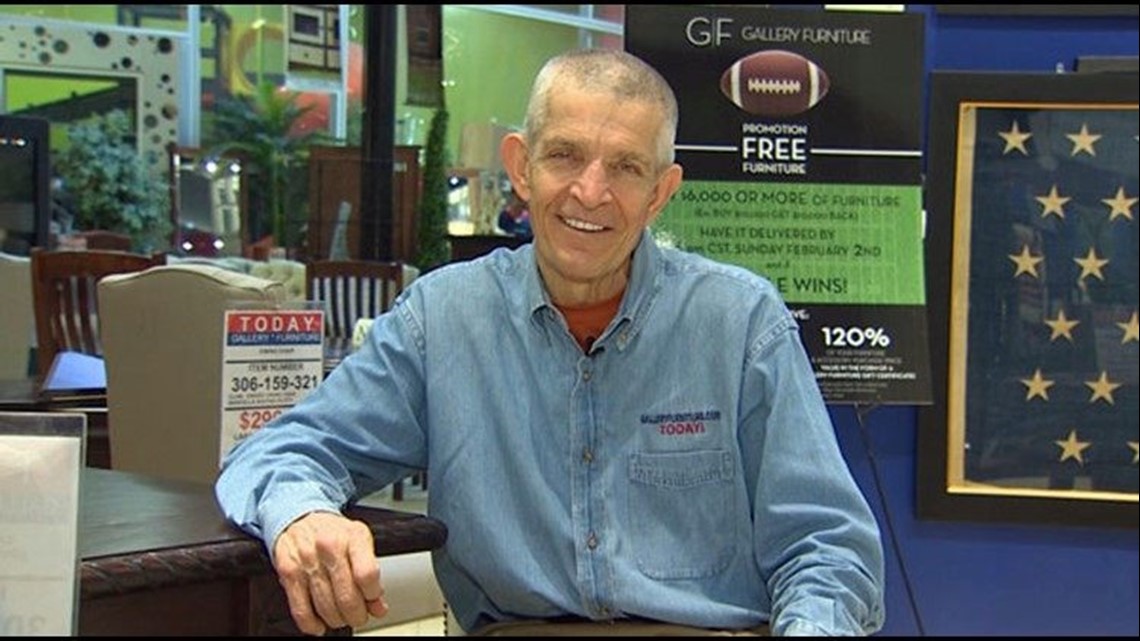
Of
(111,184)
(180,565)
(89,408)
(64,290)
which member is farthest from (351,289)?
(180,565)

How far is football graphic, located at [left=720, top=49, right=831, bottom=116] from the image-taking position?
9.33 feet

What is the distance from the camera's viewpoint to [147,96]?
7805 mm

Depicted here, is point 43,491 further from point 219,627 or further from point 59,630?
point 219,627

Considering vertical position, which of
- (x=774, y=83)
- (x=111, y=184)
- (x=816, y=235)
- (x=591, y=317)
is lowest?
(x=591, y=317)

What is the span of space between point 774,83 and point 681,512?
1.52 metres

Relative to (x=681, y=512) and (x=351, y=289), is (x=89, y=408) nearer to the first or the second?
(x=681, y=512)

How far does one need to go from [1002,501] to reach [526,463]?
197 centimetres

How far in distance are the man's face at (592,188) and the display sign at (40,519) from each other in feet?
2.53

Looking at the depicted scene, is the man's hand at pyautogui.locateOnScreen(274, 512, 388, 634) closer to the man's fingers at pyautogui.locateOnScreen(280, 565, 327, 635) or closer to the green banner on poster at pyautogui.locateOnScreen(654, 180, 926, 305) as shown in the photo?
the man's fingers at pyautogui.locateOnScreen(280, 565, 327, 635)

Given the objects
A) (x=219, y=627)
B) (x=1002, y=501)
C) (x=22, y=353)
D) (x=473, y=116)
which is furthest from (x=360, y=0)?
(x=219, y=627)

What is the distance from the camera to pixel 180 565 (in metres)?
1.22

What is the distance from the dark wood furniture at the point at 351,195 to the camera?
277 inches

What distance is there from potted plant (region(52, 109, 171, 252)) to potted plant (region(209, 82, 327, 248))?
1.73 ft

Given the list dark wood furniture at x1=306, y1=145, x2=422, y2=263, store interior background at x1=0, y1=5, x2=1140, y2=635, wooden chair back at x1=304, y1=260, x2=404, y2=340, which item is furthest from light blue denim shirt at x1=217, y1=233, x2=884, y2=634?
dark wood furniture at x1=306, y1=145, x2=422, y2=263
